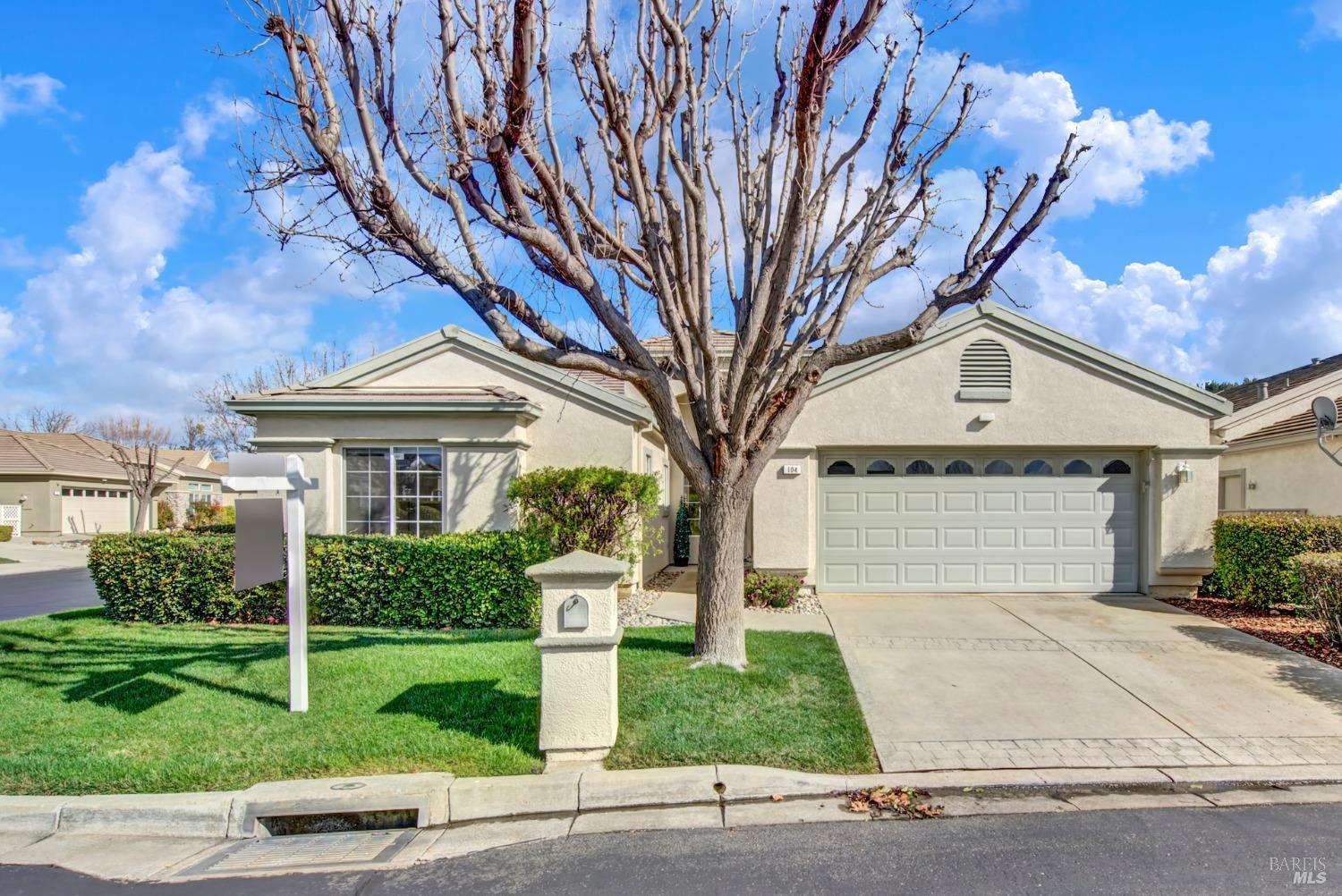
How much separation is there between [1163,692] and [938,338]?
6.23m

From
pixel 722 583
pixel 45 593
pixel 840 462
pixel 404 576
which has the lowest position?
pixel 45 593

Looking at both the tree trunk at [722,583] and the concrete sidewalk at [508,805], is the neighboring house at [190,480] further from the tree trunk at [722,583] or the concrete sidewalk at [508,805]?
the concrete sidewalk at [508,805]

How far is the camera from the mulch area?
27.2 feet

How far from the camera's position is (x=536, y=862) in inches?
161

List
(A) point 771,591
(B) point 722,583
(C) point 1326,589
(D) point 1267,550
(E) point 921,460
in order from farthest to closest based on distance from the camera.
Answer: (E) point 921,460
(A) point 771,591
(D) point 1267,550
(C) point 1326,589
(B) point 722,583

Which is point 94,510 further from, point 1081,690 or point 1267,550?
point 1267,550

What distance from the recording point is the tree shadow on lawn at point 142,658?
6.68m

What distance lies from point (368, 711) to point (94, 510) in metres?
38.3

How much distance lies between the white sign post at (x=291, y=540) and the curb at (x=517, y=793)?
135 cm

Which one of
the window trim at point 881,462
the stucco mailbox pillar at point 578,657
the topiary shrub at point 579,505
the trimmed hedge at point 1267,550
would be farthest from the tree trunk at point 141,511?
the trimmed hedge at point 1267,550

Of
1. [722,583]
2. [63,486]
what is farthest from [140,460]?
[722,583]

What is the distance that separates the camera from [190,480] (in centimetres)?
4219

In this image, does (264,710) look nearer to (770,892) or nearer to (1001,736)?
(770,892)

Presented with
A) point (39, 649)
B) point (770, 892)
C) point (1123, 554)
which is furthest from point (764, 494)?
point (39, 649)
